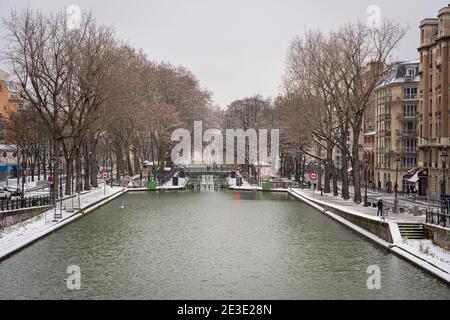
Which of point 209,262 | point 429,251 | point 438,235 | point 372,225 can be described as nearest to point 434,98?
point 372,225

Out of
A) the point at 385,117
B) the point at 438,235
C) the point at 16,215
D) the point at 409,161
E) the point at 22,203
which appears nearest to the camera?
the point at 438,235

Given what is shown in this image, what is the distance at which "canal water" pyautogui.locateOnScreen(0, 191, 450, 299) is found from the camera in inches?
999

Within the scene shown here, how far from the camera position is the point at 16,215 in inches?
1662

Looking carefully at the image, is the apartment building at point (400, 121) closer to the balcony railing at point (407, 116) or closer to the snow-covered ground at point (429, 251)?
the balcony railing at point (407, 116)

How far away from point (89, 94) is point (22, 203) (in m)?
20.9

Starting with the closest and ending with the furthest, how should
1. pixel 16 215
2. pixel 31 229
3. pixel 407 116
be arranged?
1. pixel 31 229
2. pixel 16 215
3. pixel 407 116

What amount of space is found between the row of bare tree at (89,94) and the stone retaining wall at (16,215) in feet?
37.3

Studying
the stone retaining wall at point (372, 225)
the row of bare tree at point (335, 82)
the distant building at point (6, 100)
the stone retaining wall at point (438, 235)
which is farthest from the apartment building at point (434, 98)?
the distant building at point (6, 100)

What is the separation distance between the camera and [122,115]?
7262cm

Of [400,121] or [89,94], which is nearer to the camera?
[89,94]

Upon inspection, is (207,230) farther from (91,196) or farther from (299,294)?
(91,196)

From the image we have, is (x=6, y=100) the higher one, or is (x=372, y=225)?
(x=6, y=100)

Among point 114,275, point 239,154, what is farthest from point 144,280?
point 239,154

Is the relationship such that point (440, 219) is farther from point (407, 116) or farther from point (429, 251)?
point (407, 116)
